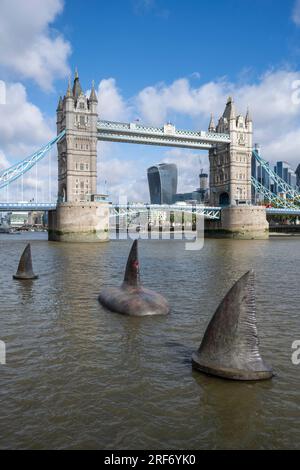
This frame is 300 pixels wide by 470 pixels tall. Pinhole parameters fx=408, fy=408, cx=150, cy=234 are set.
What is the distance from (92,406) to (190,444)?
1.92 metres

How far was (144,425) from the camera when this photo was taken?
20.6 ft

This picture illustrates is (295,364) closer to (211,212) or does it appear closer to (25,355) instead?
(25,355)

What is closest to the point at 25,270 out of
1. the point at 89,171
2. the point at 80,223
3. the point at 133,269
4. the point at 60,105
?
the point at 133,269

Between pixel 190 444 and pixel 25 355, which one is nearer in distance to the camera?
pixel 190 444

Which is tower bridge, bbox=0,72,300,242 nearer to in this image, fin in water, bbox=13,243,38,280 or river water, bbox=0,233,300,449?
fin in water, bbox=13,243,38,280

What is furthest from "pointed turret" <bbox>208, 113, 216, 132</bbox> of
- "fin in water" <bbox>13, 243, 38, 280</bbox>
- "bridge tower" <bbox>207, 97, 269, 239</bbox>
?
"fin in water" <bbox>13, 243, 38, 280</bbox>

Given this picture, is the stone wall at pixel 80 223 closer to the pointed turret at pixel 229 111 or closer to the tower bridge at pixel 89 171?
the tower bridge at pixel 89 171

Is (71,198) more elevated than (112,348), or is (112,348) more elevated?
(71,198)

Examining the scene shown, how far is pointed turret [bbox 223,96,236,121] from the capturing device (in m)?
93.1

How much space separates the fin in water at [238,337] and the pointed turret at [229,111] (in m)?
90.7

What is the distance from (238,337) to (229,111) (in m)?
93.5

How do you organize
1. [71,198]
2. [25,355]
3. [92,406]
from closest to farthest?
[92,406], [25,355], [71,198]

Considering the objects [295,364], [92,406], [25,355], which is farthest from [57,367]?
[295,364]

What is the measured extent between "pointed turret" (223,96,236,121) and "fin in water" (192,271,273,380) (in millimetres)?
90745
